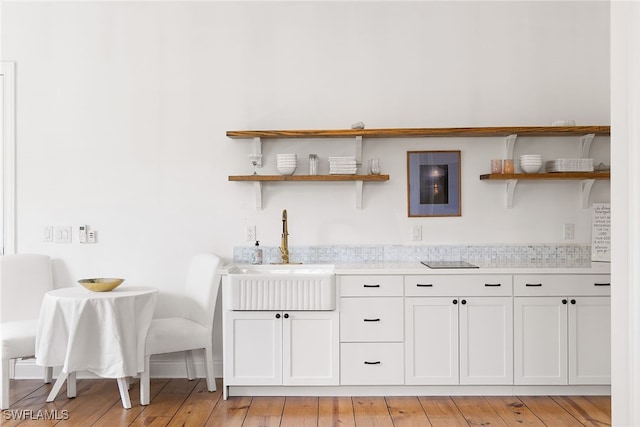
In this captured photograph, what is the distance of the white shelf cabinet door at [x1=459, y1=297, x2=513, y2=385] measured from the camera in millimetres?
3365

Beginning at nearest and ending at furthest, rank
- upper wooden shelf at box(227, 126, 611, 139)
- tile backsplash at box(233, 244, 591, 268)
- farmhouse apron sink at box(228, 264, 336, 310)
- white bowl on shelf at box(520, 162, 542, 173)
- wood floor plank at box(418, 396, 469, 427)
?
wood floor plank at box(418, 396, 469, 427) < farmhouse apron sink at box(228, 264, 336, 310) < upper wooden shelf at box(227, 126, 611, 139) < white bowl on shelf at box(520, 162, 542, 173) < tile backsplash at box(233, 244, 591, 268)

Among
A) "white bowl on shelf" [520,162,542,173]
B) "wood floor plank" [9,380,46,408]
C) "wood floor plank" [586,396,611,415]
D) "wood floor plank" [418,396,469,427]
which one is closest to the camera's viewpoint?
"wood floor plank" [418,396,469,427]

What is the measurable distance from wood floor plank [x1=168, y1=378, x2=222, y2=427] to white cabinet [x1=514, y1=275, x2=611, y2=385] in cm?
192

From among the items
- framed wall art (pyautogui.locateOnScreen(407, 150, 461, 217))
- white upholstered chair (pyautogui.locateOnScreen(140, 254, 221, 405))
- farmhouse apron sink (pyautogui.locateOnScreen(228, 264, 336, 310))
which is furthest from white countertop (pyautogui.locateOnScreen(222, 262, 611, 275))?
framed wall art (pyautogui.locateOnScreen(407, 150, 461, 217))

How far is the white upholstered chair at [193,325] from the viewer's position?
3.34 m

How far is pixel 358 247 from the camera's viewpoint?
386 centimetres

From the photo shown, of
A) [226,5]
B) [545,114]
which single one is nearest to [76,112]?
[226,5]

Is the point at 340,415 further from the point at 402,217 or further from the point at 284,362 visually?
the point at 402,217

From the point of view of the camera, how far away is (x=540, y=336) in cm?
337

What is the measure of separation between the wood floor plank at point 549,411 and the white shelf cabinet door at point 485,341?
0.18 meters

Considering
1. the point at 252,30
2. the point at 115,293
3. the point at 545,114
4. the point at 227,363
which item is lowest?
the point at 227,363

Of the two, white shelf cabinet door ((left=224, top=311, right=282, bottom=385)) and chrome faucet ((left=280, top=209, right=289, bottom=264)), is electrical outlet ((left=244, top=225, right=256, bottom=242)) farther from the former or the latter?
white shelf cabinet door ((left=224, top=311, right=282, bottom=385))

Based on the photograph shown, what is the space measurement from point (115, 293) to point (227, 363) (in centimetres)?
81

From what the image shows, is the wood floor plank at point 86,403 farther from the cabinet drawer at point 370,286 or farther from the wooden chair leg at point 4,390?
the cabinet drawer at point 370,286
